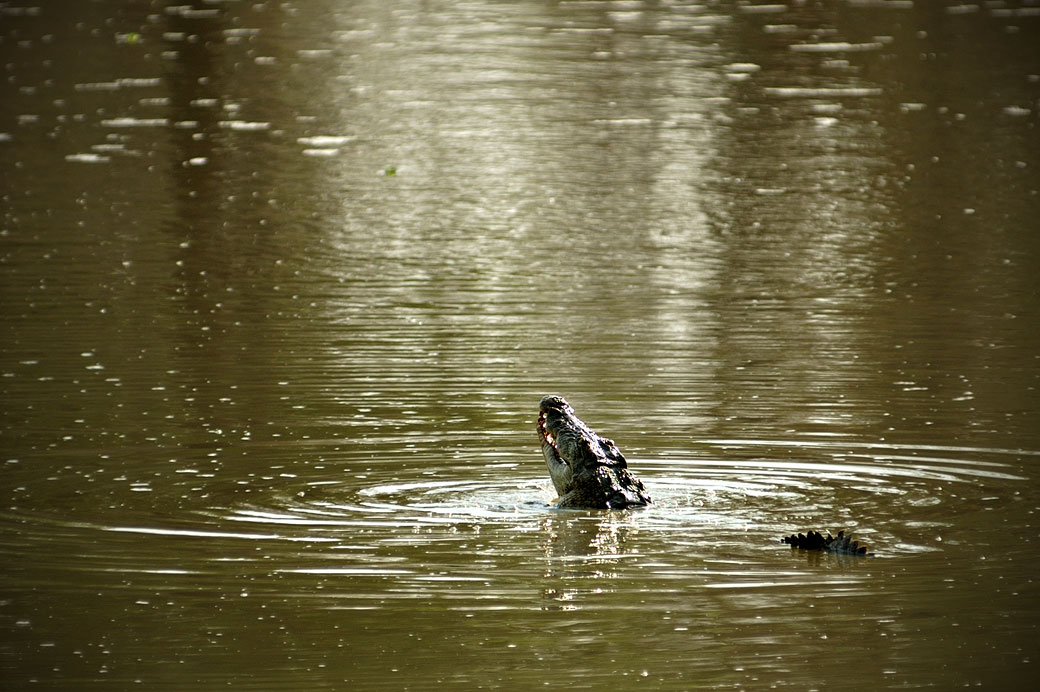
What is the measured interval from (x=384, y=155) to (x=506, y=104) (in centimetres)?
556

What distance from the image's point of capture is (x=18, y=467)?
1111 cm

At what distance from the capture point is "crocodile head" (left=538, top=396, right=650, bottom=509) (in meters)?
10.4

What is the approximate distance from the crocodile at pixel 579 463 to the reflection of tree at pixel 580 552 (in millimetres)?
139

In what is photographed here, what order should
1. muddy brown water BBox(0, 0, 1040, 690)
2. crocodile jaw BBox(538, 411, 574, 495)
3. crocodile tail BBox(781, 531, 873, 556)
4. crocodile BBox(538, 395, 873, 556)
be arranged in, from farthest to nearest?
crocodile jaw BBox(538, 411, 574, 495) → crocodile BBox(538, 395, 873, 556) → crocodile tail BBox(781, 531, 873, 556) → muddy brown water BBox(0, 0, 1040, 690)

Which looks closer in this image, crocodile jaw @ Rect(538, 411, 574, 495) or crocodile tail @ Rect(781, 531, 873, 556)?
crocodile tail @ Rect(781, 531, 873, 556)

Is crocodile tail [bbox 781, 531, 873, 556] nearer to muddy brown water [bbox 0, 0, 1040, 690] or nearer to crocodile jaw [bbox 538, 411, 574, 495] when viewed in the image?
muddy brown water [bbox 0, 0, 1040, 690]

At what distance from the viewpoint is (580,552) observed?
9469mm

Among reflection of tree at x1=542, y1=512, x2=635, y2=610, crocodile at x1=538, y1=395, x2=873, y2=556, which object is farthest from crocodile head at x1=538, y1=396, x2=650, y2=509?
reflection of tree at x1=542, y1=512, x2=635, y2=610

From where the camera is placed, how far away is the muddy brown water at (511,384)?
8.09 m

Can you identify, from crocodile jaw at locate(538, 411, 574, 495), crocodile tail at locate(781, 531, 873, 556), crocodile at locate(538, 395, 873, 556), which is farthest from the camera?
crocodile jaw at locate(538, 411, 574, 495)

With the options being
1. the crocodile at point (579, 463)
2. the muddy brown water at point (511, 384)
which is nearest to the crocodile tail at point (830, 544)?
the muddy brown water at point (511, 384)

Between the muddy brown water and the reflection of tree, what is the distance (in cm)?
3

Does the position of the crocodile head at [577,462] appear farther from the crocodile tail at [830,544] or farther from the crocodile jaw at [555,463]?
the crocodile tail at [830,544]

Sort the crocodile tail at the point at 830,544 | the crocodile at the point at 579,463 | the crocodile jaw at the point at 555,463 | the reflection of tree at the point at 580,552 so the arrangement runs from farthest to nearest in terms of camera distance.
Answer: the crocodile jaw at the point at 555,463 → the crocodile at the point at 579,463 → the crocodile tail at the point at 830,544 → the reflection of tree at the point at 580,552
